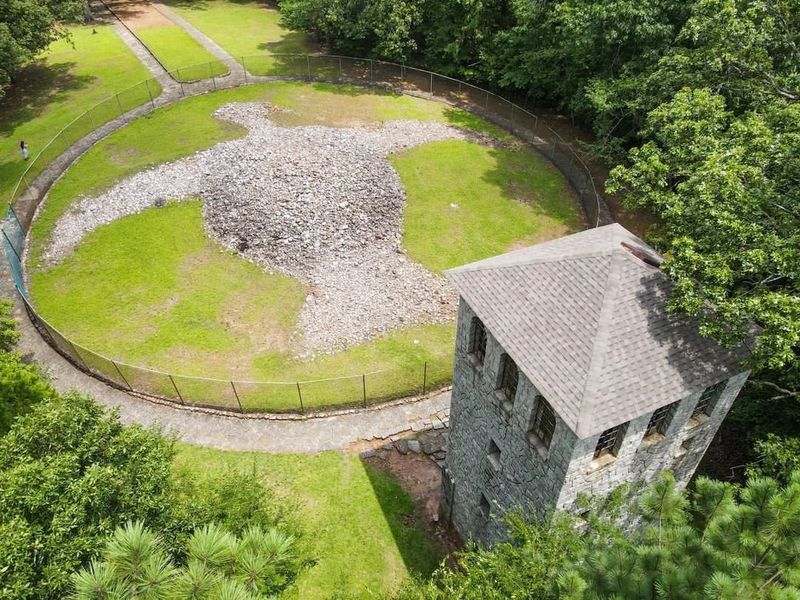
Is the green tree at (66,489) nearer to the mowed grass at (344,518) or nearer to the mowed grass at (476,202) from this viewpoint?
the mowed grass at (344,518)

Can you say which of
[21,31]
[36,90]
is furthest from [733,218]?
[36,90]

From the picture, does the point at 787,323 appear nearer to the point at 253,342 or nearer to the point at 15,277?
the point at 253,342

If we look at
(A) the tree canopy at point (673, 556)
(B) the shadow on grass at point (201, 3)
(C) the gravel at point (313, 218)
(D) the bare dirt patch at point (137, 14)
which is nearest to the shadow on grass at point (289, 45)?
(B) the shadow on grass at point (201, 3)

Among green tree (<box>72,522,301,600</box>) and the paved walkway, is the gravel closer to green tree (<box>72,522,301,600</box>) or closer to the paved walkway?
the paved walkway

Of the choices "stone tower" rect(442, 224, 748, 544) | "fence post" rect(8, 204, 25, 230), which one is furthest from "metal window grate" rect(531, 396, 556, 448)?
"fence post" rect(8, 204, 25, 230)

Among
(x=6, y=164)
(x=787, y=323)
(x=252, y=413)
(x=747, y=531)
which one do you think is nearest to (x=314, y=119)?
(x=6, y=164)

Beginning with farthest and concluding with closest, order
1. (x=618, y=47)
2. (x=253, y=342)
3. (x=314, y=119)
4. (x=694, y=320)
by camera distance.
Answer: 1. (x=314, y=119)
2. (x=618, y=47)
3. (x=253, y=342)
4. (x=694, y=320)

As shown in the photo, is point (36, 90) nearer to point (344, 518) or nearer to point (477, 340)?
point (344, 518)
